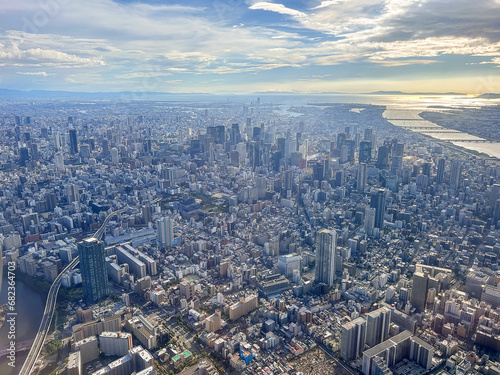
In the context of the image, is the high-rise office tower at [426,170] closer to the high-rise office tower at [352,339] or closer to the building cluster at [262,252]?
the building cluster at [262,252]

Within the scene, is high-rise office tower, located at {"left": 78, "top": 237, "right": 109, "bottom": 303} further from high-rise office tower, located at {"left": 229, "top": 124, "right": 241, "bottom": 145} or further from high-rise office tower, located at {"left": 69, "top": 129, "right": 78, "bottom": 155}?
high-rise office tower, located at {"left": 229, "top": 124, "right": 241, "bottom": 145}

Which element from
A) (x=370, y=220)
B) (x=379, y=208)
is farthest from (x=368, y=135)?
(x=370, y=220)

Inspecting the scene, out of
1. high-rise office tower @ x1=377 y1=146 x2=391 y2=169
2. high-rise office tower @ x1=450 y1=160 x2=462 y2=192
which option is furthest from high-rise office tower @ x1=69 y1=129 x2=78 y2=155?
high-rise office tower @ x1=450 y1=160 x2=462 y2=192

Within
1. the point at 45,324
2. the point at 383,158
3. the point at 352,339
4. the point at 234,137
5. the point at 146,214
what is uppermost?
the point at 234,137

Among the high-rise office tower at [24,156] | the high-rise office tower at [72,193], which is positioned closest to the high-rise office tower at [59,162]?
the high-rise office tower at [24,156]

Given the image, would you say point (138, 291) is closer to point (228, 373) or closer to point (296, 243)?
point (228, 373)

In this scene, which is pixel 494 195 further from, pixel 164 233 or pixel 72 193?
pixel 72 193

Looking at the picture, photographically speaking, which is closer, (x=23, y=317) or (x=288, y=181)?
(x=23, y=317)
